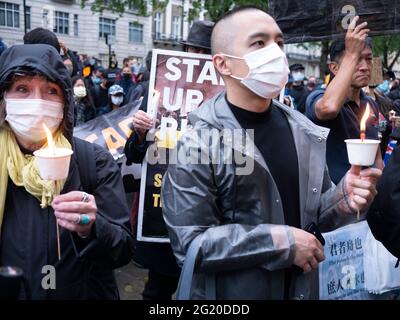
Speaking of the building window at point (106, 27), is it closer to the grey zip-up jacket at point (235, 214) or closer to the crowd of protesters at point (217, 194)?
the crowd of protesters at point (217, 194)

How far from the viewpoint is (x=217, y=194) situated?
1928 mm

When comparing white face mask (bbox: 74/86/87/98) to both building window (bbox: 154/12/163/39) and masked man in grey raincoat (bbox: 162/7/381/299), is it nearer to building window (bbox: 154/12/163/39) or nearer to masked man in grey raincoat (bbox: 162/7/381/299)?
masked man in grey raincoat (bbox: 162/7/381/299)

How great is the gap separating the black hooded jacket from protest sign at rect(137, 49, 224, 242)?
A: 117 centimetres

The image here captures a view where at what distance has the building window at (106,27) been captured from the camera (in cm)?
4284

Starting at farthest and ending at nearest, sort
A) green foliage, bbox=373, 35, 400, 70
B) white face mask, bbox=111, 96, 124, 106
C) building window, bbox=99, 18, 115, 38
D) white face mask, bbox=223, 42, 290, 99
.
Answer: building window, bbox=99, 18, 115, 38, green foliage, bbox=373, 35, 400, 70, white face mask, bbox=111, 96, 124, 106, white face mask, bbox=223, 42, 290, 99

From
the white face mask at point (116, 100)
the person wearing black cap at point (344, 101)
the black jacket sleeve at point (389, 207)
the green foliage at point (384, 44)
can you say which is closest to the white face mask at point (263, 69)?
the black jacket sleeve at point (389, 207)

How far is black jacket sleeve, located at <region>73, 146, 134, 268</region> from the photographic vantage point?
1.82m

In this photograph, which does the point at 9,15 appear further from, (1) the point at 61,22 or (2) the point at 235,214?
(2) the point at 235,214

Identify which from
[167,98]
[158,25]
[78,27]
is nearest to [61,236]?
[167,98]

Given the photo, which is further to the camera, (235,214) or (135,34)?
(135,34)

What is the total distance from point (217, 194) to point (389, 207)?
0.69m

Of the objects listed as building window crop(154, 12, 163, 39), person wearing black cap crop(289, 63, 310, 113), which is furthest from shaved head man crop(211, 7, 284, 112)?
building window crop(154, 12, 163, 39)

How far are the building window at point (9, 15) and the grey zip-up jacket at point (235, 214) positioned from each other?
3828 centimetres
